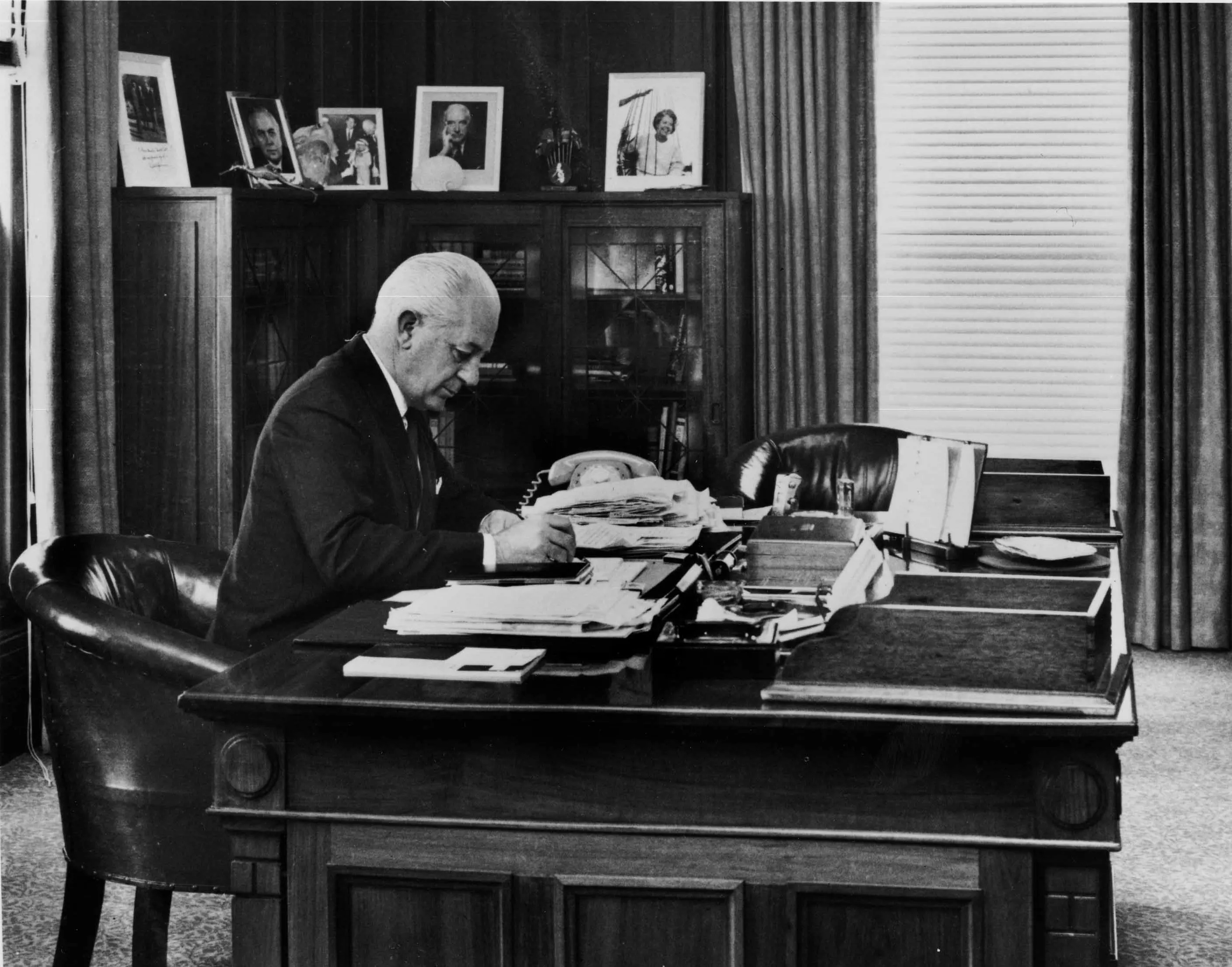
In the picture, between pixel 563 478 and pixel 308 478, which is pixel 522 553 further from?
pixel 563 478

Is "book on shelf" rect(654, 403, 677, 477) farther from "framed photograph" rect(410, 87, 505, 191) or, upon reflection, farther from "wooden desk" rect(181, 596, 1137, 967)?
"wooden desk" rect(181, 596, 1137, 967)

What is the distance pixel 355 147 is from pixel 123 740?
2950 mm

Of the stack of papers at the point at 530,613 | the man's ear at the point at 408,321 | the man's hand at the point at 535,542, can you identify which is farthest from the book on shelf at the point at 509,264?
the stack of papers at the point at 530,613

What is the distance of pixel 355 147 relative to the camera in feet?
15.4

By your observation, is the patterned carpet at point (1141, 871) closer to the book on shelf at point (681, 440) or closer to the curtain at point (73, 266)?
the curtain at point (73, 266)

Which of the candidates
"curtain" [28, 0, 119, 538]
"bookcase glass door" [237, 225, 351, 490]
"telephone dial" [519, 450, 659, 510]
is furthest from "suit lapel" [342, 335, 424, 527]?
"bookcase glass door" [237, 225, 351, 490]

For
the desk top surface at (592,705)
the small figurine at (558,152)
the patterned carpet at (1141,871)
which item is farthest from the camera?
the small figurine at (558,152)

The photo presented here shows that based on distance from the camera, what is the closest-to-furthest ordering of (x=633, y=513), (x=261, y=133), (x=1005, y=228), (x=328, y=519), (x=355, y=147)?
(x=328, y=519) → (x=633, y=513) → (x=261, y=133) → (x=355, y=147) → (x=1005, y=228)

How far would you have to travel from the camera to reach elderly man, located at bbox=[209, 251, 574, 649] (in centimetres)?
224

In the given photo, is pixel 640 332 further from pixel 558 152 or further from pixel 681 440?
pixel 558 152

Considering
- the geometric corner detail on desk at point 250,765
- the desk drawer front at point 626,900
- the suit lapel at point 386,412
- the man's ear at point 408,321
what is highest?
the man's ear at point 408,321

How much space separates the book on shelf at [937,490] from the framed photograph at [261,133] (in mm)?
2352

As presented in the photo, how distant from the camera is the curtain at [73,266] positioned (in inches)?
133

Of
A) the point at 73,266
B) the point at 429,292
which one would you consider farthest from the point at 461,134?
the point at 429,292
